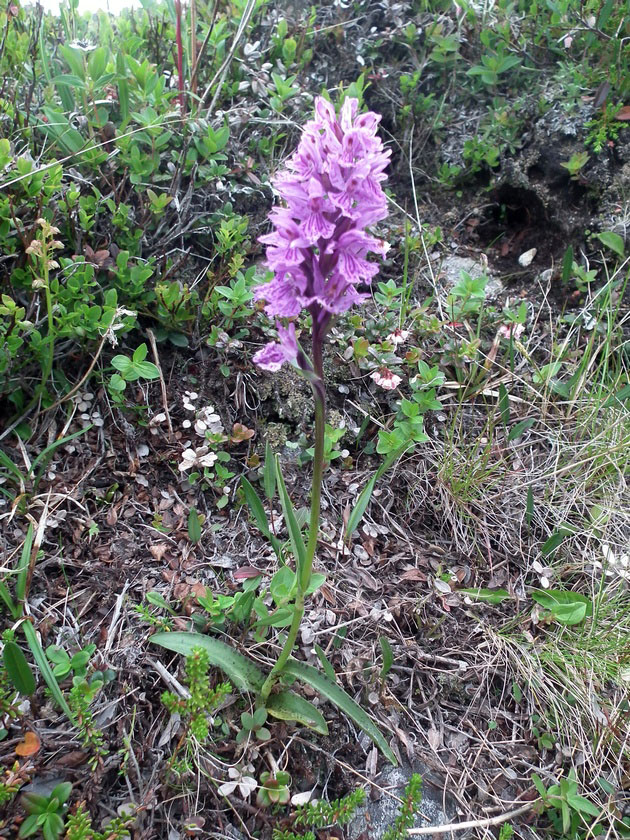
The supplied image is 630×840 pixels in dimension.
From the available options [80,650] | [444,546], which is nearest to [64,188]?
[80,650]

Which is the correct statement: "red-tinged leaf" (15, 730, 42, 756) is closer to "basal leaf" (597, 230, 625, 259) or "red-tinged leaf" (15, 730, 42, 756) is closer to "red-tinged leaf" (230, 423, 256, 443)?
"red-tinged leaf" (230, 423, 256, 443)

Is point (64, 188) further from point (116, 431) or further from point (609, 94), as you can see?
point (609, 94)

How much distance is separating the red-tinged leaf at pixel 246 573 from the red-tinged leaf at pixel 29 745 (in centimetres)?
87

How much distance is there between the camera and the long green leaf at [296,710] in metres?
1.94

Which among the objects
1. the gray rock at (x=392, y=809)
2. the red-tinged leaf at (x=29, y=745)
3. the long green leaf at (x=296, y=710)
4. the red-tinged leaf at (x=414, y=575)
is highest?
the red-tinged leaf at (x=29, y=745)

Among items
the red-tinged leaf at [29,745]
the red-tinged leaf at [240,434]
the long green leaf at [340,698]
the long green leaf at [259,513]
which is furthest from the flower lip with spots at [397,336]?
the red-tinged leaf at [29,745]

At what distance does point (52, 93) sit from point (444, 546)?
306 cm

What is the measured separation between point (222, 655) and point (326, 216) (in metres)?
1.55

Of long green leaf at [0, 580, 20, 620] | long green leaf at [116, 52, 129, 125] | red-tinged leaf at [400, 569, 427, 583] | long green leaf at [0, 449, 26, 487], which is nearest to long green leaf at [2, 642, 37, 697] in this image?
long green leaf at [0, 580, 20, 620]

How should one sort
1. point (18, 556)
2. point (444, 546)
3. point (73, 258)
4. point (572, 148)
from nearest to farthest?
point (18, 556) < point (73, 258) < point (444, 546) < point (572, 148)

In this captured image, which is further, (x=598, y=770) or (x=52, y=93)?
(x=52, y=93)

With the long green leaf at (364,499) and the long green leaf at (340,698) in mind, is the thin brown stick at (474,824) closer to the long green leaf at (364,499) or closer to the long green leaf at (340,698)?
the long green leaf at (340,698)

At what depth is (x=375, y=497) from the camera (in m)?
2.73

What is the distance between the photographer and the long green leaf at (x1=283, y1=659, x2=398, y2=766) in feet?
6.15
